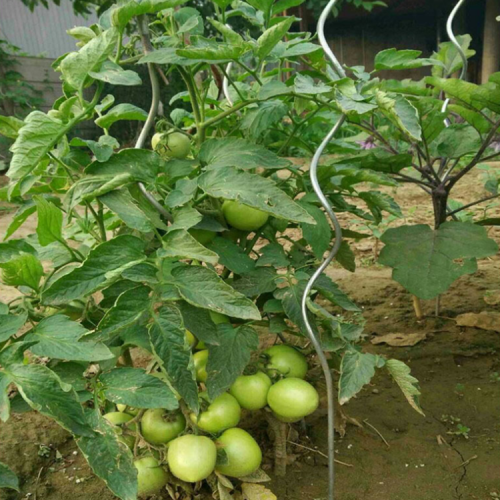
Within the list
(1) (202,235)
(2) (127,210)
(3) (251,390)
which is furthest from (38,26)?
(3) (251,390)

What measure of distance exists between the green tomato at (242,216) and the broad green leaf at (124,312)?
11.8 inches

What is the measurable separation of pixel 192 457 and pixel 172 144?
0.62 metres

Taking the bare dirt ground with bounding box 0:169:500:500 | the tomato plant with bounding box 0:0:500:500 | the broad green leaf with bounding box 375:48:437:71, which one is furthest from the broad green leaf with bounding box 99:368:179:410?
the broad green leaf with bounding box 375:48:437:71

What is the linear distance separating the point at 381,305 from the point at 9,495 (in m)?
1.30

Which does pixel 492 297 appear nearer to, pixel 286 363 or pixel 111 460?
pixel 286 363

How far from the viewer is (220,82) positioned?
158cm

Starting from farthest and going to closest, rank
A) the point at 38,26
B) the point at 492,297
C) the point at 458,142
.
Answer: the point at 38,26
the point at 492,297
the point at 458,142

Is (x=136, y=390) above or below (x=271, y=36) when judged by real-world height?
below

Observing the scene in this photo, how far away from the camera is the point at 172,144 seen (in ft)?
3.83

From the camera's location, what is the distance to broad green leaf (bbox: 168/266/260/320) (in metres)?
0.84

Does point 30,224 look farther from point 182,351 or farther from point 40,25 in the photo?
point 40,25

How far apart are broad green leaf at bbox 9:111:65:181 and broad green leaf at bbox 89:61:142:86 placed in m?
0.10

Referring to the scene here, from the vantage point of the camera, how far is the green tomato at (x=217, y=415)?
102 cm

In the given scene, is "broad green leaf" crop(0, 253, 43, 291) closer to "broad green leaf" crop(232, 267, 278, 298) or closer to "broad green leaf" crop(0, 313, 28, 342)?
"broad green leaf" crop(0, 313, 28, 342)
